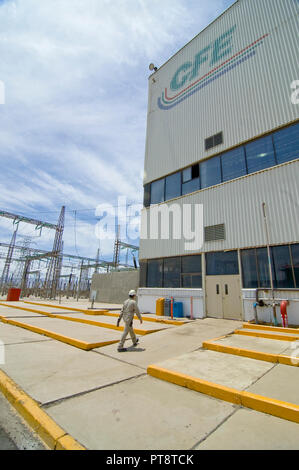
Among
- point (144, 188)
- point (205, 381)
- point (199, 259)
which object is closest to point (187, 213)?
point (199, 259)

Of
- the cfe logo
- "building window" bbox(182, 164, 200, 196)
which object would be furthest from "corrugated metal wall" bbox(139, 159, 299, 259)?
the cfe logo

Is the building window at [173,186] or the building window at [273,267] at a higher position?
the building window at [173,186]

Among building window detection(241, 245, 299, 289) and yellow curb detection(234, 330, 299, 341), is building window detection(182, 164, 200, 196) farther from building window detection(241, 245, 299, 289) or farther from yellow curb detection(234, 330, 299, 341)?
yellow curb detection(234, 330, 299, 341)

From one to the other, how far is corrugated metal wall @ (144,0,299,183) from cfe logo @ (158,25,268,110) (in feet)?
0.23

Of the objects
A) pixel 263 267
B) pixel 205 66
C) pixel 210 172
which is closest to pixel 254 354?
pixel 263 267

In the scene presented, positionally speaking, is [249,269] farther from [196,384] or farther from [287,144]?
[196,384]

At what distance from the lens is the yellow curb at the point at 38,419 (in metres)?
2.32

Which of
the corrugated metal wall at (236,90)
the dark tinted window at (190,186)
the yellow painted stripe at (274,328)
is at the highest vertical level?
the corrugated metal wall at (236,90)

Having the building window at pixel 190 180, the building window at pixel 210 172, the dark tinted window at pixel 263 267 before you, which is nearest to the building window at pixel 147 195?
the building window at pixel 190 180

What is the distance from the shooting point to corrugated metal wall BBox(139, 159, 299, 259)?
9.55m

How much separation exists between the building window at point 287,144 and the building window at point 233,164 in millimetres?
1636

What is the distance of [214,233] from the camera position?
39.2ft

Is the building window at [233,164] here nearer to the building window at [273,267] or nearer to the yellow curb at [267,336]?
the building window at [273,267]
